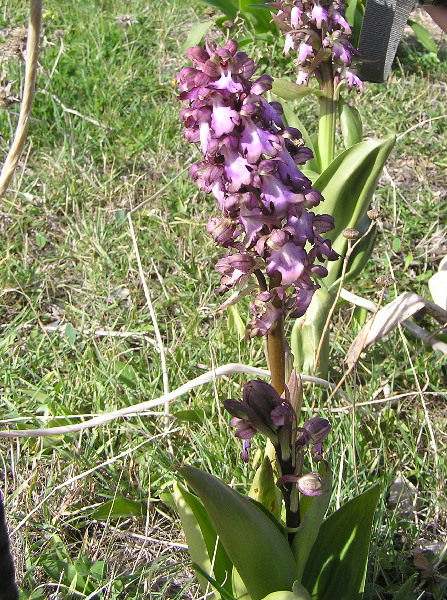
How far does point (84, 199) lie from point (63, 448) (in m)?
1.10

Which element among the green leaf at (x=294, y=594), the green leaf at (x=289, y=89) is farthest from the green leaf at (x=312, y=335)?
the green leaf at (x=294, y=594)

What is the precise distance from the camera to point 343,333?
6.40ft

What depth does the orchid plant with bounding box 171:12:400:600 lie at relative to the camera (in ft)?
2.95

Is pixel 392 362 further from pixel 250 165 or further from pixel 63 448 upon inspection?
pixel 250 165

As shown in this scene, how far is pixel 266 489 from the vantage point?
107 cm

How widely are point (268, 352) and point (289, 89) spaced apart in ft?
2.87

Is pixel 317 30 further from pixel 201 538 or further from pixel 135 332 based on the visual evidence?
pixel 201 538

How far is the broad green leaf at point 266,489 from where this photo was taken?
1.05 m

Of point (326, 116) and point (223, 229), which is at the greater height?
point (223, 229)

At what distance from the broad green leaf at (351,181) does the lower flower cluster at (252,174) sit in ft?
2.25

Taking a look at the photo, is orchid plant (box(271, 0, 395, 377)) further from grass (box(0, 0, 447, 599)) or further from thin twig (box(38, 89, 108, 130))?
thin twig (box(38, 89, 108, 130))

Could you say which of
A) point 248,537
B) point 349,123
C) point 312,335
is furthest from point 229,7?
point 248,537

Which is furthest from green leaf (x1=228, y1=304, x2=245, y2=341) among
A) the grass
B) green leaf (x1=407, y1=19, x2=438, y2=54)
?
green leaf (x1=407, y1=19, x2=438, y2=54)

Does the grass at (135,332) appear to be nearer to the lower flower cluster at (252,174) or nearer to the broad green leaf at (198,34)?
the broad green leaf at (198,34)
